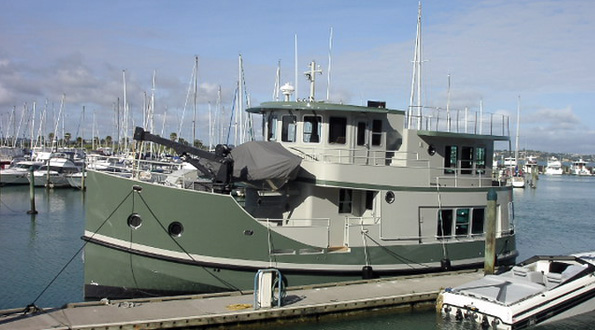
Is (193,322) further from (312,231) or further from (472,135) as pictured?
(472,135)

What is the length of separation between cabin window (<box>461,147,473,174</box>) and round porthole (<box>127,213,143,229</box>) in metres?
10.1

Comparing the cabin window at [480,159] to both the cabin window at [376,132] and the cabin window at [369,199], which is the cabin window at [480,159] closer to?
the cabin window at [376,132]

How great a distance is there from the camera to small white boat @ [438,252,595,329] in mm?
12477

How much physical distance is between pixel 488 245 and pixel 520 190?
6430 cm

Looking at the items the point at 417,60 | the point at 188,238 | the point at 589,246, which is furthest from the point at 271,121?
the point at 589,246

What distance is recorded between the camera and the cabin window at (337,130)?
15258mm

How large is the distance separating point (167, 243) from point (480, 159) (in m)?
10.5

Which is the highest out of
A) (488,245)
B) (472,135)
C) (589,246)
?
(472,135)

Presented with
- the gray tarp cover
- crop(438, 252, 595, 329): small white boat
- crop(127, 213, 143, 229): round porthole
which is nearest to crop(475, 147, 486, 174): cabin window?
crop(438, 252, 595, 329): small white boat

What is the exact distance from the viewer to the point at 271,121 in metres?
16.4

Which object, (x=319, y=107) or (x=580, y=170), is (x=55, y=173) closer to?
(x=319, y=107)

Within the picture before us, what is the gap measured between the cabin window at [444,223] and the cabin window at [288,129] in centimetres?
475

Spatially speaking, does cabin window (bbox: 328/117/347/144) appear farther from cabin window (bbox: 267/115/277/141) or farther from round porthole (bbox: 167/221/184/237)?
round porthole (bbox: 167/221/184/237)

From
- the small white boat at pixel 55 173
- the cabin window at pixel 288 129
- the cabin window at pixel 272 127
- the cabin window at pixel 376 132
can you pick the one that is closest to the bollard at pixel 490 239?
the cabin window at pixel 376 132
